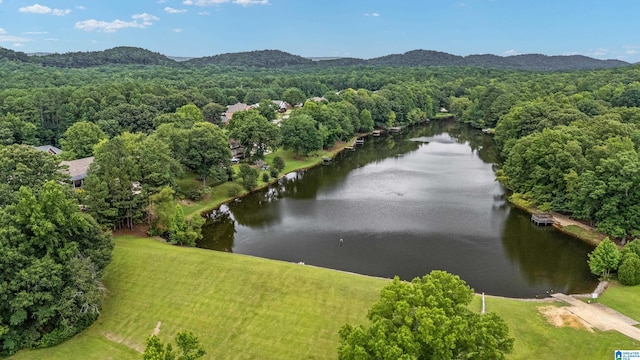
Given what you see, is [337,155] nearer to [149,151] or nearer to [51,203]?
[149,151]

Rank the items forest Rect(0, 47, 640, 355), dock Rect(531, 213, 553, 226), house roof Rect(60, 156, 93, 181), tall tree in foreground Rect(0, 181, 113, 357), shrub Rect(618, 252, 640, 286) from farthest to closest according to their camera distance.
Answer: house roof Rect(60, 156, 93, 181) < dock Rect(531, 213, 553, 226) < shrub Rect(618, 252, 640, 286) < forest Rect(0, 47, 640, 355) < tall tree in foreground Rect(0, 181, 113, 357)

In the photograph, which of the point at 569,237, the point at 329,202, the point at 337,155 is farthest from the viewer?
the point at 337,155

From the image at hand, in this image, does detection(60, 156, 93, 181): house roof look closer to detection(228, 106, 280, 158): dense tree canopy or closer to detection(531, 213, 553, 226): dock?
detection(228, 106, 280, 158): dense tree canopy

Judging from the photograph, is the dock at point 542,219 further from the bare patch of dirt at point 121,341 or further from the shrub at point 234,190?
the bare patch of dirt at point 121,341

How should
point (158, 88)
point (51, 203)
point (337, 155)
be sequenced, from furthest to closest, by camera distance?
point (158, 88) < point (337, 155) < point (51, 203)

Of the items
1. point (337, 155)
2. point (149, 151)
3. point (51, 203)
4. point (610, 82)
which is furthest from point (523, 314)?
point (610, 82)

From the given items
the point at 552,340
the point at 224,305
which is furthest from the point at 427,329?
the point at 224,305

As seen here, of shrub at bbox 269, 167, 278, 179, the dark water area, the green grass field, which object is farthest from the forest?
shrub at bbox 269, 167, 278, 179
